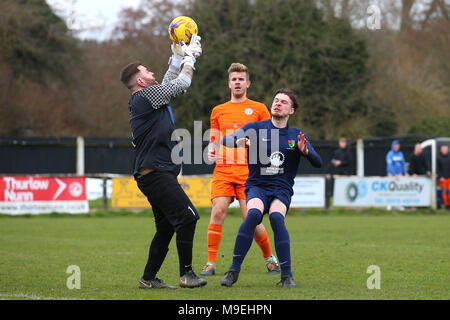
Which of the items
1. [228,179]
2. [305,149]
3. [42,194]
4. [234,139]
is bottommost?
[42,194]

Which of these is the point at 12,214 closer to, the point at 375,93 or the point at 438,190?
the point at 438,190

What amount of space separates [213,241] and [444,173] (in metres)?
14.9

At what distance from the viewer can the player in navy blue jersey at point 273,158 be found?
7.52 meters

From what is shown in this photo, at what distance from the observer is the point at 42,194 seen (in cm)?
2036

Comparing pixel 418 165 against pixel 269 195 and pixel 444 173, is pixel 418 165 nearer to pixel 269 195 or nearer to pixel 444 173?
pixel 444 173

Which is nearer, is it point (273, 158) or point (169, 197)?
point (169, 197)

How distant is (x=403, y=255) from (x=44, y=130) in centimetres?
2886

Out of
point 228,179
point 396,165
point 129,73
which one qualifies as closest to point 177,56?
point 129,73

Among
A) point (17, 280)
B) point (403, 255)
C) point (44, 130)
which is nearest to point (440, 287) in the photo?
point (403, 255)

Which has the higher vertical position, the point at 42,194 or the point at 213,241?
the point at 42,194

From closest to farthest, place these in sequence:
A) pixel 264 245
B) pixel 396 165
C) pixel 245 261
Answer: pixel 264 245, pixel 245 261, pixel 396 165

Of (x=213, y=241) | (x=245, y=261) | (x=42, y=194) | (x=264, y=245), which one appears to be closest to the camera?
(x=213, y=241)

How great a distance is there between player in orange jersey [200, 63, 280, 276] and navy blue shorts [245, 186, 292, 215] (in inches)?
60.6
